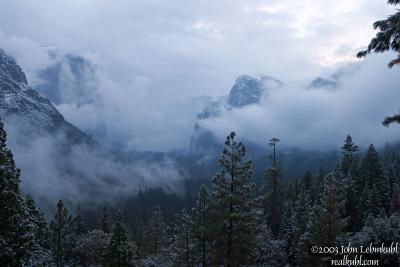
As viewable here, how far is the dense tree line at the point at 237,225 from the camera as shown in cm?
2356

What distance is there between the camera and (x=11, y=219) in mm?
22906

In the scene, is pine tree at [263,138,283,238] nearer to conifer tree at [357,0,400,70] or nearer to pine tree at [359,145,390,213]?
pine tree at [359,145,390,213]

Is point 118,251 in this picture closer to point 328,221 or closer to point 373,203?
point 328,221

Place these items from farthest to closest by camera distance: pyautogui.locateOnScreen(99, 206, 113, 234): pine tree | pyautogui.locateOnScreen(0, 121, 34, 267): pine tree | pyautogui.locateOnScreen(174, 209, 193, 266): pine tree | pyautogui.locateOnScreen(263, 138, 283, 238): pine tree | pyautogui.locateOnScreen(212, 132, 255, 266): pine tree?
pyautogui.locateOnScreen(99, 206, 113, 234): pine tree < pyautogui.locateOnScreen(263, 138, 283, 238): pine tree < pyautogui.locateOnScreen(174, 209, 193, 266): pine tree < pyautogui.locateOnScreen(212, 132, 255, 266): pine tree < pyautogui.locateOnScreen(0, 121, 34, 267): pine tree

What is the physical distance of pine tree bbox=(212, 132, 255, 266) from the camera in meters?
33.8

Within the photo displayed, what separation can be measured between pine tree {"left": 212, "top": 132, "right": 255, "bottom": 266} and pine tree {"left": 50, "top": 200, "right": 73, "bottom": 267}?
26977 millimetres

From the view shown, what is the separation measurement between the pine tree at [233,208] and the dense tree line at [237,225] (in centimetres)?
7

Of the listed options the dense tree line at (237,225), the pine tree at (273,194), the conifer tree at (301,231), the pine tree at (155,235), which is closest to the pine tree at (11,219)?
the dense tree line at (237,225)

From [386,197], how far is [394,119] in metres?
51.1

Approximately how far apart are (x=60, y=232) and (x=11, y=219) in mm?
34840

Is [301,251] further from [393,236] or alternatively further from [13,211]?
[13,211]

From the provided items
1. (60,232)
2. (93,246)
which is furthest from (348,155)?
(60,232)

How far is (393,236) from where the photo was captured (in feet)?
101

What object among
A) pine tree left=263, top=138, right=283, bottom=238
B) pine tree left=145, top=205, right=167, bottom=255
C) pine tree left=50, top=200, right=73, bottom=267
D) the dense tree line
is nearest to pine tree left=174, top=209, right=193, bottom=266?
the dense tree line
